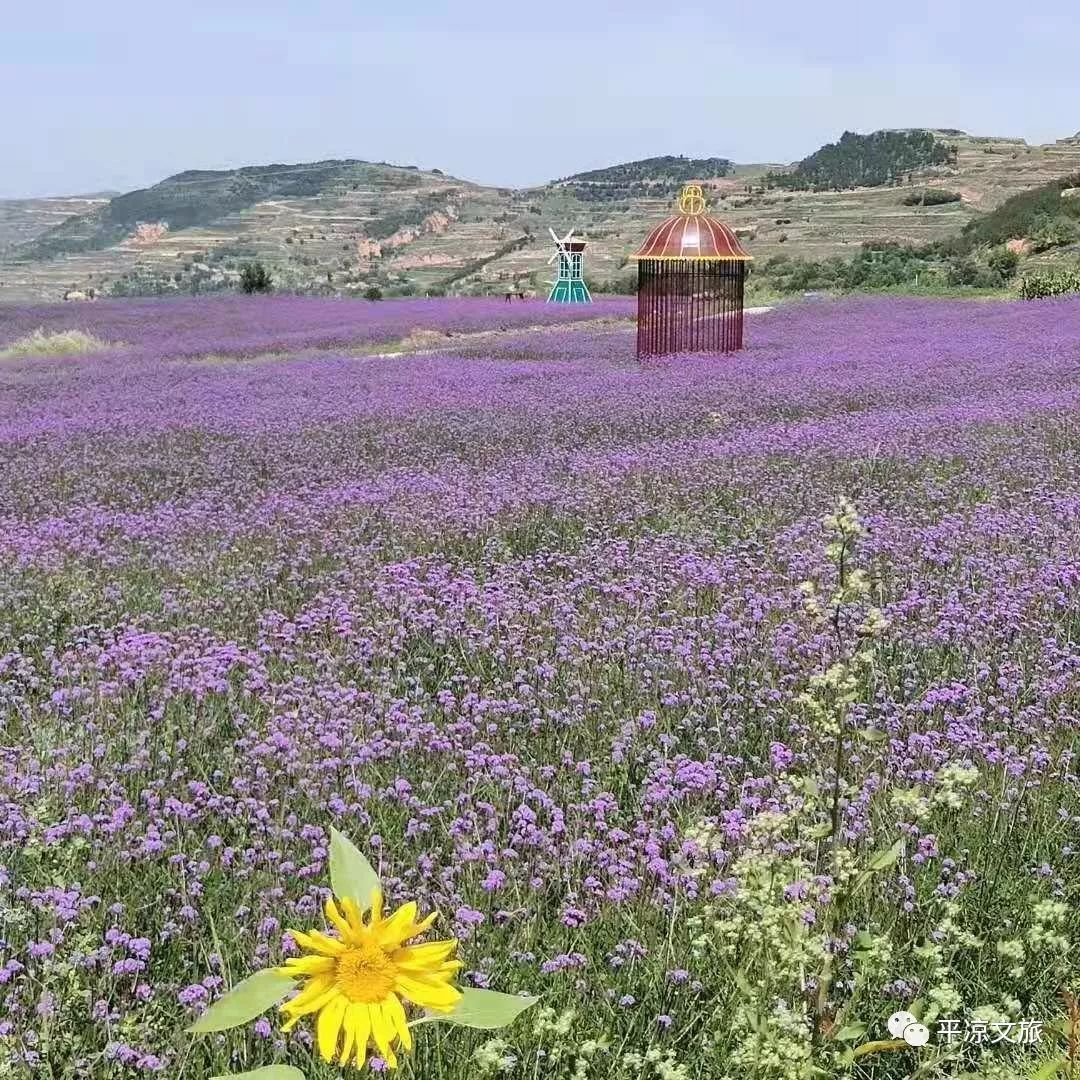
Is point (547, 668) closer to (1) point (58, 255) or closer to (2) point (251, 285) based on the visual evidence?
(2) point (251, 285)

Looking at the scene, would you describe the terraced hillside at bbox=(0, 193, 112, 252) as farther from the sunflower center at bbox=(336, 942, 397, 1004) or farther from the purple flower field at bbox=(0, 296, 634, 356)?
the sunflower center at bbox=(336, 942, 397, 1004)

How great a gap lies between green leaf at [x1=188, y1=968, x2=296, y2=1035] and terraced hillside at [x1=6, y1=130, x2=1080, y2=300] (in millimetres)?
51015

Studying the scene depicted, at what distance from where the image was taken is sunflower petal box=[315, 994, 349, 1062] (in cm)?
105

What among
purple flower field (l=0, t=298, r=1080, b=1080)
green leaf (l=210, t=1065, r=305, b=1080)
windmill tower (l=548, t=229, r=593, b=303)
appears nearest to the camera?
green leaf (l=210, t=1065, r=305, b=1080)

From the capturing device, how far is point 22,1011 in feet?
7.13

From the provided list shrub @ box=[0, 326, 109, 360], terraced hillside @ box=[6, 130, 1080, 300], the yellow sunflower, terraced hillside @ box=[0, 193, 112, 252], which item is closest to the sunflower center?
the yellow sunflower

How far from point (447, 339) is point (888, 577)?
2087 cm

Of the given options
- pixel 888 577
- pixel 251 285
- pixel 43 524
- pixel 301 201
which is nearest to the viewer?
pixel 888 577

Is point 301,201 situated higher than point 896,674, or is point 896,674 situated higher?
point 301,201

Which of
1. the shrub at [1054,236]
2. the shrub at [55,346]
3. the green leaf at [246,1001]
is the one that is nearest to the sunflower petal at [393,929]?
the green leaf at [246,1001]

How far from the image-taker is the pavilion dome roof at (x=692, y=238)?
696 inches

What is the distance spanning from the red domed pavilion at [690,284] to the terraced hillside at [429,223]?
32.0 metres

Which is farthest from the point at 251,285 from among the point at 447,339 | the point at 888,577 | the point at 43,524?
the point at 888,577

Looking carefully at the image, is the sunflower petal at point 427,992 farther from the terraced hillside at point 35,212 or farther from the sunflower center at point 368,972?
the terraced hillside at point 35,212
